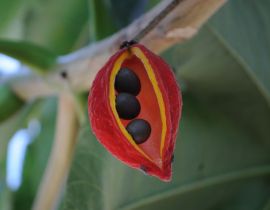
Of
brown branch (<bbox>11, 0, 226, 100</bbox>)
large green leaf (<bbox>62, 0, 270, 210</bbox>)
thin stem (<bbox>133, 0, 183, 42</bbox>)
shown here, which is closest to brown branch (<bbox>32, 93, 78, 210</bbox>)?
brown branch (<bbox>11, 0, 226, 100</bbox>)

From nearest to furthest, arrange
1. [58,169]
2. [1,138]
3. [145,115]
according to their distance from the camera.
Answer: [145,115]
[58,169]
[1,138]

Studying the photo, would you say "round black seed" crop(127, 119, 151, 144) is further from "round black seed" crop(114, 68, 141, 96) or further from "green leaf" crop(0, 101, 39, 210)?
"green leaf" crop(0, 101, 39, 210)

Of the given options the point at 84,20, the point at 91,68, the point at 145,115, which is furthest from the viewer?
the point at 84,20

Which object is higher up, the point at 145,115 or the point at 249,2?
the point at 249,2

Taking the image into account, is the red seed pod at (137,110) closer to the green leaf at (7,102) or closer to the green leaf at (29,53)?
the green leaf at (29,53)

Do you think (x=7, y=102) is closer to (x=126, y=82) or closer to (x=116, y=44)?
(x=116, y=44)

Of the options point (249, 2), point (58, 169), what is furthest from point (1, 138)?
point (249, 2)

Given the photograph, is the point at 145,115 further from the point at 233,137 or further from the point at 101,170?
the point at 233,137

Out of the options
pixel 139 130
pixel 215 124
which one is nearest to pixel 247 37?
pixel 215 124
